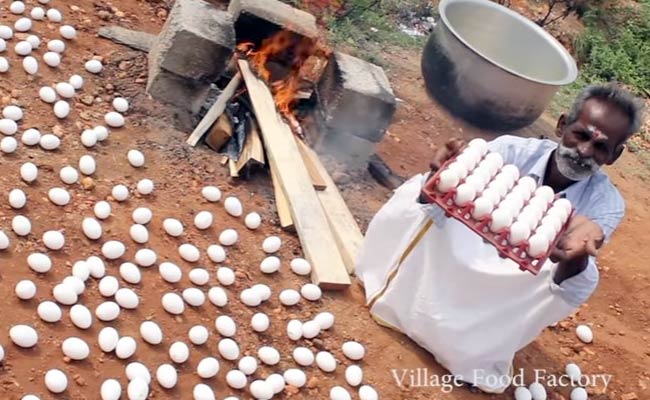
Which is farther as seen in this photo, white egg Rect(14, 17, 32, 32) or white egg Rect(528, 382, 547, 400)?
white egg Rect(14, 17, 32, 32)

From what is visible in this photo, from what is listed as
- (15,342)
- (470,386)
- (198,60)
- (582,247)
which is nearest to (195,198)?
(198,60)

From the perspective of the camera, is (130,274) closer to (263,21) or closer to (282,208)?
(282,208)

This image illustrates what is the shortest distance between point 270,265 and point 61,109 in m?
1.36

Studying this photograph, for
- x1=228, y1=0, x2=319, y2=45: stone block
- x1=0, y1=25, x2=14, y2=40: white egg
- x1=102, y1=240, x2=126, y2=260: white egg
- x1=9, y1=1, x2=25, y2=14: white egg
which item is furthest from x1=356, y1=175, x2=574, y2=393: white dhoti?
x1=9, y1=1, x2=25, y2=14: white egg

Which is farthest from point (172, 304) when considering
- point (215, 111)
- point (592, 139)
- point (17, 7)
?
point (17, 7)

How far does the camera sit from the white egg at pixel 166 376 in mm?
3260

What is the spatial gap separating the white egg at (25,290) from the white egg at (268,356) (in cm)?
95

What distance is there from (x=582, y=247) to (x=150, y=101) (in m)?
2.57

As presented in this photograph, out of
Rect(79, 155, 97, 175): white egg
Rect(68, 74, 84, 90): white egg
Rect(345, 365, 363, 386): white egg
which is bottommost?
Rect(68, 74, 84, 90): white egg

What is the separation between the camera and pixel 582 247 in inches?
128

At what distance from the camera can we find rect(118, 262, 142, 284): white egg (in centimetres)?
361

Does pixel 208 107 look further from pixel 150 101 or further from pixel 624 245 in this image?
pixel 624 245

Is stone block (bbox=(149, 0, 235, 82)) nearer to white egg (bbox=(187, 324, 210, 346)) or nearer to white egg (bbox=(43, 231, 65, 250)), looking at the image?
white egg (bbox=(43, 231, 65, 250))

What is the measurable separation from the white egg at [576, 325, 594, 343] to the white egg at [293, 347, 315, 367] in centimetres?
164
